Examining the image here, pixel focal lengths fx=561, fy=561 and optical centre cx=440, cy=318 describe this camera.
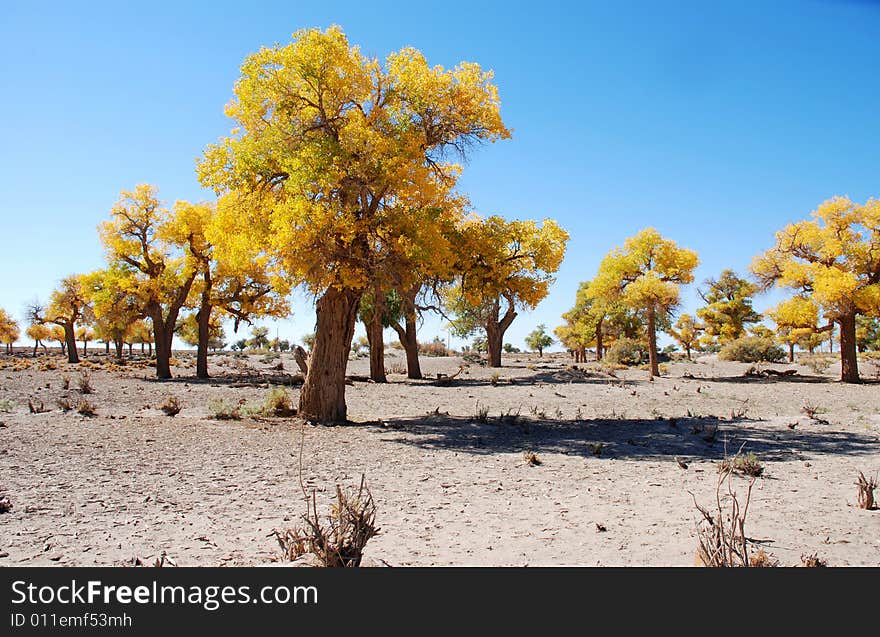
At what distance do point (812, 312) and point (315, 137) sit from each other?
Answer: 2205cm

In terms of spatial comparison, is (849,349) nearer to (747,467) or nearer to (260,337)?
(747,467)

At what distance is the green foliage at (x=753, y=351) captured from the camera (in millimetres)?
40034

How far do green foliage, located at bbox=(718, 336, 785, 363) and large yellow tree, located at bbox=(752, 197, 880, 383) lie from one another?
16418 millimetres

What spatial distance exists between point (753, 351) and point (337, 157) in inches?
1522

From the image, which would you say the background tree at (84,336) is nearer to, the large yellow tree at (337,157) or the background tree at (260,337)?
→ the background tree at (260,337)

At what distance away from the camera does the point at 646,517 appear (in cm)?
588

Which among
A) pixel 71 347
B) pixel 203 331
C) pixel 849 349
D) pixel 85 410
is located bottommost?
pixel 85 410

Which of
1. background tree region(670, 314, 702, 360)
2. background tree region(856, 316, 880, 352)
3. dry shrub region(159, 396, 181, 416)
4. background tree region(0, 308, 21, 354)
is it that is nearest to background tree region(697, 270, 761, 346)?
background tree region(670, 314, 702, 360)

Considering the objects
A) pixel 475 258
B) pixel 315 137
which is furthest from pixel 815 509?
pixel 315 137

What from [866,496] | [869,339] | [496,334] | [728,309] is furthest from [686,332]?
[866,496]

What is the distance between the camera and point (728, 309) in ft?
166

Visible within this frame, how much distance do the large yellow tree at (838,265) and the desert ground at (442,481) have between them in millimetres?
8556

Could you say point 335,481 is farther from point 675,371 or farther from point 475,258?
point 675,371

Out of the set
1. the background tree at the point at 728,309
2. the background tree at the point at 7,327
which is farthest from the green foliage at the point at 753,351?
the background tree at the point at 7,327
